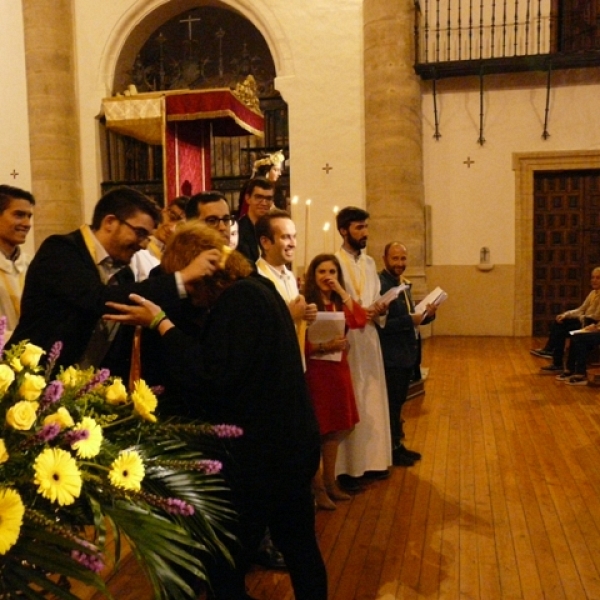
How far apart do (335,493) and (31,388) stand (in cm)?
278

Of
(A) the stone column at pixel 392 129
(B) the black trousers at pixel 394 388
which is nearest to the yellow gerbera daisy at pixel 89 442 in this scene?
(B) the black trousers at pixel 394 388

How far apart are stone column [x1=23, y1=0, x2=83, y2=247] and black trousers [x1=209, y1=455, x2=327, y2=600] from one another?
28.5ft

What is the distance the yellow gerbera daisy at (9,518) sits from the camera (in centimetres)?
106

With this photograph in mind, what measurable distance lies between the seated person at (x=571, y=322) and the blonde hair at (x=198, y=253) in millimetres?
6005

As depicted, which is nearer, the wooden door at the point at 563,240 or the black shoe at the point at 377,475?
the black shoe at the point at 377,475

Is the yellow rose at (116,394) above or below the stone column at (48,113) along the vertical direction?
below

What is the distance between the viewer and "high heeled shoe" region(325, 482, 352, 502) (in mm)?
3824

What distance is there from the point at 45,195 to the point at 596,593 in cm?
905

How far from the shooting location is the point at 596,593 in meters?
2.79

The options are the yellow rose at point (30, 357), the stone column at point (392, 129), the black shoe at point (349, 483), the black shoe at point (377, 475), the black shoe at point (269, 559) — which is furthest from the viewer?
the stone column at point (392, 129)

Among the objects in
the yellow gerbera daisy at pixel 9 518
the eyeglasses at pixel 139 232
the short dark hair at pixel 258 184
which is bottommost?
the yellow gerbera daisy at pixel 9 518

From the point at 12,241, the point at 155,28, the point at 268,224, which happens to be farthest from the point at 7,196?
the point at 155,28

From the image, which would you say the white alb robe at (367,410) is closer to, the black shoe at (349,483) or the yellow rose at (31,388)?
the black shoe at (349,483)

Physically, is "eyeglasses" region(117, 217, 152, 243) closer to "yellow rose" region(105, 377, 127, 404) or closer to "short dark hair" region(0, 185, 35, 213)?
"yellow rose" region(105, 377, 127, 404)
